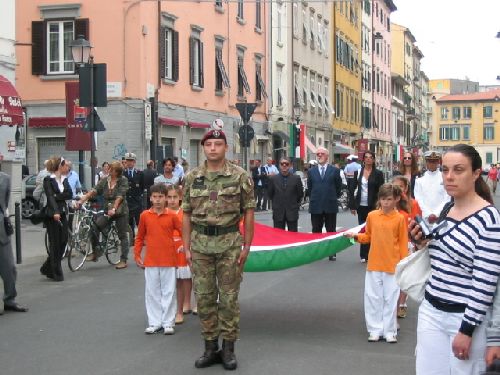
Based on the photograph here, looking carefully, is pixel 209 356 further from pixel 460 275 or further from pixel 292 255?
pixel 460 275

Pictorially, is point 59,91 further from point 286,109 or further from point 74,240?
point 286,109

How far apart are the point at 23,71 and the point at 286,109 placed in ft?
59.4

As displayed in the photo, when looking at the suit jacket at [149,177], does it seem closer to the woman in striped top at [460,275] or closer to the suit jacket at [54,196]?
the suit jacket at [54,196]

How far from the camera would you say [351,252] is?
50.9 ft

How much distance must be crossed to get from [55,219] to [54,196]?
1.21 ft

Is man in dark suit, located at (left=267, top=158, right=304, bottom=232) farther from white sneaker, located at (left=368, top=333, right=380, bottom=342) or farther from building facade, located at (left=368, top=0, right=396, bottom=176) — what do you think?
building facade, located at (left=368, top=0, right=396, bottom=176)

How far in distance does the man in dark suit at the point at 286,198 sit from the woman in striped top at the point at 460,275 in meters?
9.75

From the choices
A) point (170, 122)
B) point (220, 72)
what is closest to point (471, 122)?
point (220, 72)

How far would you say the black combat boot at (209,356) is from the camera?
22.0 ft

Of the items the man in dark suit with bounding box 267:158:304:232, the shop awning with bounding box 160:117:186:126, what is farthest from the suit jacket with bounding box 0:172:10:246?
the shop awning with bounding box 160:117:186:126

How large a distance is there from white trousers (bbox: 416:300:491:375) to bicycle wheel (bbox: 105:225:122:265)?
10602mm

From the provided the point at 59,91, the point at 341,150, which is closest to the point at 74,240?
the point at 59,91

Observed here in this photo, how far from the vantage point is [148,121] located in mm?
24109

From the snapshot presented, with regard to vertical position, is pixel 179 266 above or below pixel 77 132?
below
